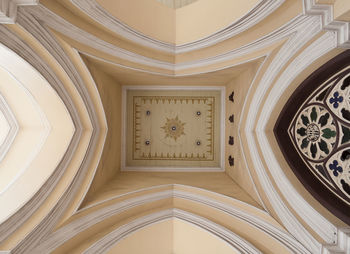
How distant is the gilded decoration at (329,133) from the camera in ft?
9.04

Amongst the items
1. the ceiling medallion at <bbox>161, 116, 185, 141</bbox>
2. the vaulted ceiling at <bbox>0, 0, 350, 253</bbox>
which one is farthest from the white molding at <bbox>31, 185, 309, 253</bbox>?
the ceiling medallion at <bbox>161, 116, 185, 141</bbox>

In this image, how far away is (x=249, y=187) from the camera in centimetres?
394

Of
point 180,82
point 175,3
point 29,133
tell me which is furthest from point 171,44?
point 29,133

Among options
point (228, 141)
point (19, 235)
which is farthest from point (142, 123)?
point (19, 235)

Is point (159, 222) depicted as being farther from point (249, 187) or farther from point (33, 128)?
point (33, 128)

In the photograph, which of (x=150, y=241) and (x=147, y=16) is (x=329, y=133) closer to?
(x=150, y=241)

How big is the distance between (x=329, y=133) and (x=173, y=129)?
11.0 ft

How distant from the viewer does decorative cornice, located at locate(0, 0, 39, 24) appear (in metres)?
2.13

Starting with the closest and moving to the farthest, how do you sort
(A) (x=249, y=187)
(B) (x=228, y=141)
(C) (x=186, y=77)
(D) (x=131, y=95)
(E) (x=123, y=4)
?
(E) (x=123, y=4) < (A) (x=249, y=187) < (C) (x=186, y=77) < (B) (x=228, y=141) < (D) (x=131, y=95)

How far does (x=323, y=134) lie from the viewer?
3057 mm

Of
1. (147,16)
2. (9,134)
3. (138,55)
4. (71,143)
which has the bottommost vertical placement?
(71,143)

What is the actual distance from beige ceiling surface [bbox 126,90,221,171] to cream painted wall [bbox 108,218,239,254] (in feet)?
6.13

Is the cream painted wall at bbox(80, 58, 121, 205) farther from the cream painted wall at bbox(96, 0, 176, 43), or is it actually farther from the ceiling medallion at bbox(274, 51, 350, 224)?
the ceiling medallion at bbox(274, 51, 350, 224)

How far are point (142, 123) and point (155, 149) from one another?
71 centimetres
